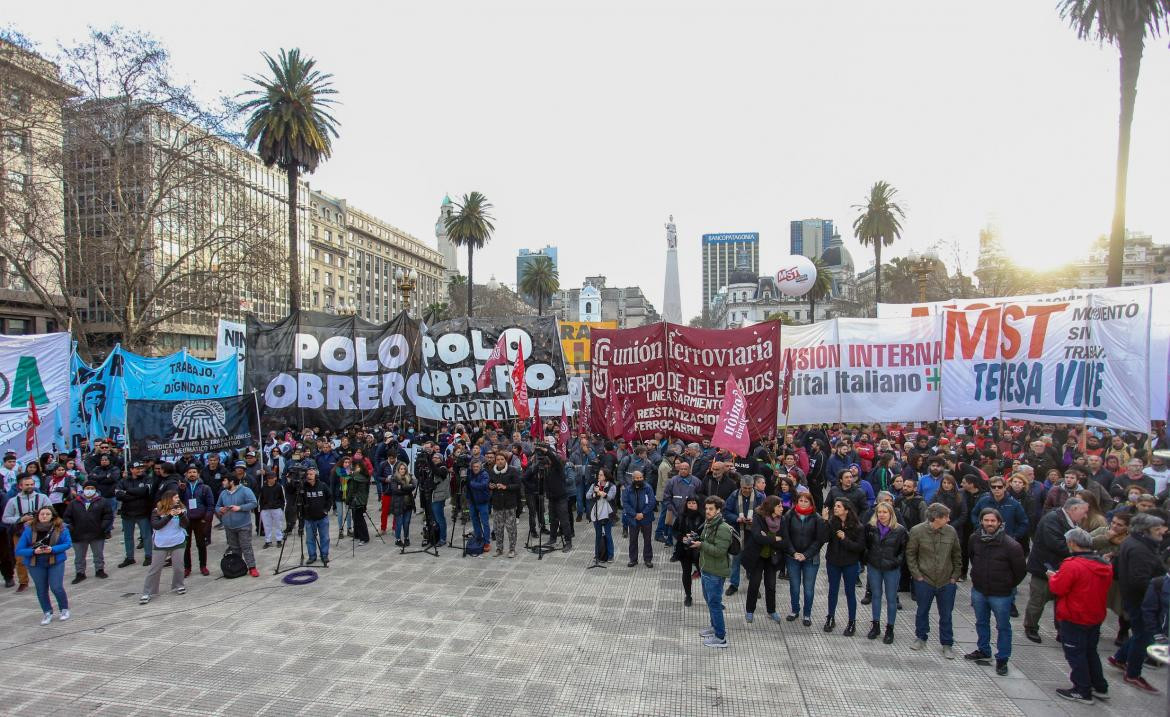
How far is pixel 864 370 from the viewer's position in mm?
14898

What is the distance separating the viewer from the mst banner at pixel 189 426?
427 inches

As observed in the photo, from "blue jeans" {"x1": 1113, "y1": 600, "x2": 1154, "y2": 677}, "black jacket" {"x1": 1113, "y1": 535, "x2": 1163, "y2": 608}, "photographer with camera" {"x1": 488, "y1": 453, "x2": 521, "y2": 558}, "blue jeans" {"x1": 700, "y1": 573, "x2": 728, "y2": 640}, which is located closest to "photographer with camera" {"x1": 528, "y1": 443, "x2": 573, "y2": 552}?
"photographer with camera" {"x1": 488, "y1": 453, "x2": 521, "y2": 558}

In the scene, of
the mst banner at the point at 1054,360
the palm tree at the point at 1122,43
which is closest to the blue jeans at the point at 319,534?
the mst banner at the point at 1054,360

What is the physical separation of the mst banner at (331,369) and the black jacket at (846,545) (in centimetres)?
1094

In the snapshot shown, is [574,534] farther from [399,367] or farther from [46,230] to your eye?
[46,230]

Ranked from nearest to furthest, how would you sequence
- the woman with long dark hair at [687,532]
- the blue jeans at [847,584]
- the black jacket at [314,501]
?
1. the blue jeans at [847,584]
2. the woman with long dark hair at [687,532]
3. the black jacket at [314,501]

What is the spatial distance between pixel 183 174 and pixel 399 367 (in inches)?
719

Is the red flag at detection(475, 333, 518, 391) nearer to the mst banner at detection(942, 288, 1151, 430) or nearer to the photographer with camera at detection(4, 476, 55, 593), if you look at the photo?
the photographer with camera at detection(4, 476, 55, 593)

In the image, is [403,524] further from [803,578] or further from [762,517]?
[803,578]

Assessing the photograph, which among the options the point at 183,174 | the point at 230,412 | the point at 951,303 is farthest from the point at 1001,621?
the point at 183,174

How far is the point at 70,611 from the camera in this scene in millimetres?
8273

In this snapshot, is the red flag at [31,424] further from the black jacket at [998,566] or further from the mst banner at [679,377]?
the black jacket at [998,566]

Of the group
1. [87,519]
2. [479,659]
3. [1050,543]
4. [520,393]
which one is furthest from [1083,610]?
[87,519]

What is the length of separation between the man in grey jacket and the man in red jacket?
35.5 ft
